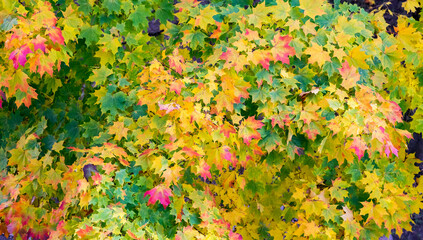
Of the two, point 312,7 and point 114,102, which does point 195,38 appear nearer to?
point 114,102

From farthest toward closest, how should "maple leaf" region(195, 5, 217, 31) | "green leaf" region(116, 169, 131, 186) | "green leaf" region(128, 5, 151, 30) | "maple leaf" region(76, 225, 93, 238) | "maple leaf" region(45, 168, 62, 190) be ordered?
"maple leaf" region(45, 168, 62, 190)
"green leaf" region(128, 5, 151, 30)
"maple leaf" region(195, 5, 217, 31)
"green leaf" region(116, 169, 131, 186)
"maple leaf" region(76, 225, 93, 238)

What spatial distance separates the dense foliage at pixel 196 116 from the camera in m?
2.86

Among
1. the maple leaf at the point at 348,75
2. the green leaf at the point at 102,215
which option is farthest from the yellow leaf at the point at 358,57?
the green leaf at the point at 102,215

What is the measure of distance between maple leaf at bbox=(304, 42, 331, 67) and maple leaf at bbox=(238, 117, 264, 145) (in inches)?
22.6

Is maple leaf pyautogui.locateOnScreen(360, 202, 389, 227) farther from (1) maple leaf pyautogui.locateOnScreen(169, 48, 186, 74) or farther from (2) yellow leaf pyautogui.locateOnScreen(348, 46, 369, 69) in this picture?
(1) maple leaf pyautogui.locateOnScreen(169, 48, 186, 74)

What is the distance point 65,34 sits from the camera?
10.3 feet

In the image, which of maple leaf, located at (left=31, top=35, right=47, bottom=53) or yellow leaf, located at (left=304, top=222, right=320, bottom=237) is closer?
maple leaf, located at (left=31, top=35, right=47, bottom=53)

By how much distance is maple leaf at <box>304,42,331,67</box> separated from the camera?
294 centimetres

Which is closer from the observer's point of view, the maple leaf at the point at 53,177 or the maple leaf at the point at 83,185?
the maple leaf at the point at 83,185

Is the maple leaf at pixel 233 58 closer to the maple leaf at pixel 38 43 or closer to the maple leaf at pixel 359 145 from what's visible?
the maple leaf at pixel 359 145

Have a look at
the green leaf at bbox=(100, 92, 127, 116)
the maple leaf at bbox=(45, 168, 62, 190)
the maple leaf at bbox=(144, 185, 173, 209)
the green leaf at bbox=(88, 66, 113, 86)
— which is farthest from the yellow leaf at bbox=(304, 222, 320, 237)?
the maple leaf at bbox=(45, 168, 62, 190)

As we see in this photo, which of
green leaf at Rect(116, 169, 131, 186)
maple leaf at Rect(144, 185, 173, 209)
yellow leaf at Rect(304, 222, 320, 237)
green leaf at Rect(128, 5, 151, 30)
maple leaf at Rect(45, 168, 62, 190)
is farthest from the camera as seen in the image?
maple leaf at Rect(45, 168, 62, 190)

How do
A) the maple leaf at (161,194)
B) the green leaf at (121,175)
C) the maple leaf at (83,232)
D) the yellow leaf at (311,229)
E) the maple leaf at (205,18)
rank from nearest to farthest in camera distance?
1. the maple leaf at (83,232)
2. the maple leaf at (161,194)
3. the green leaf at (121,175)
4. the maple leaf at (205,18)
5. the yellow leaf at (311,229)

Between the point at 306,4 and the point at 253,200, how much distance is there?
1.91m
